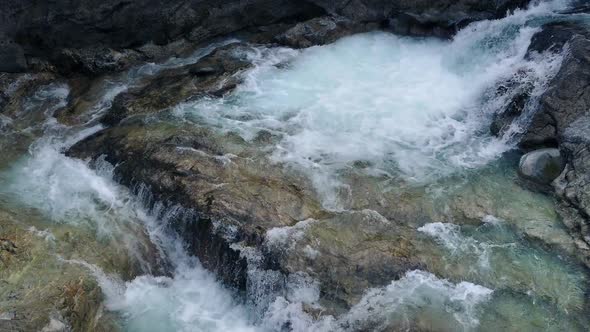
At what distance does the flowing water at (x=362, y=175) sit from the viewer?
8.28 m

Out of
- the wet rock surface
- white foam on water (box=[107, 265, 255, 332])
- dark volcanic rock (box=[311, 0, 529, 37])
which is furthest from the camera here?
dark volcanic rock (box=[311, 0, 529, 37])

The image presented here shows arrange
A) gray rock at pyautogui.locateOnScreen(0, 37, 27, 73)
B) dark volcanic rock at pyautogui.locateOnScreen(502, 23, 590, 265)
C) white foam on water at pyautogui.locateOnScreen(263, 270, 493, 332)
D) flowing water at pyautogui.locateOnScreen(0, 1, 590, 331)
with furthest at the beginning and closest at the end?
gray rock at pyautogui.locateOnScreen(0, 37, 27, 73) → dark volcanic rock at pyautogui.locateOnScreen(502, 23, 590, 265) → flowing water at pyautogui.locateOnScreen(0, 1, 590, 331) → white foam on water at pyautogui.locateOnScreen(263, 270, 493, 332)

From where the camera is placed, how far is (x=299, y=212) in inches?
369

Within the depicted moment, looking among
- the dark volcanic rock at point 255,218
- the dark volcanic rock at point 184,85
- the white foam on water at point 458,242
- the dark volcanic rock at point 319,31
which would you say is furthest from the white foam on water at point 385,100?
the white foam on water at point 458,242

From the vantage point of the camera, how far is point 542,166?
10273 mm

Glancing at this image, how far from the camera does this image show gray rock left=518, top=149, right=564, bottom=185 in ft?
33.4

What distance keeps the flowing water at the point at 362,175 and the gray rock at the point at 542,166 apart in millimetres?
341

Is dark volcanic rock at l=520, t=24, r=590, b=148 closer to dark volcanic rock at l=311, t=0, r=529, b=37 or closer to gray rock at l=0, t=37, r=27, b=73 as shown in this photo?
dark volcanic rock at l=311, t=0, r=529, b=37

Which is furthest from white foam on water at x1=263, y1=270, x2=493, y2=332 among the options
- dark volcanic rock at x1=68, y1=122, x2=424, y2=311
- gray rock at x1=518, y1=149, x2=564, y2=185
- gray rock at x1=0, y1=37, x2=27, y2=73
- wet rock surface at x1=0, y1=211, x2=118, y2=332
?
gray rock at x1=0, y1=37, x2=27, y2=73

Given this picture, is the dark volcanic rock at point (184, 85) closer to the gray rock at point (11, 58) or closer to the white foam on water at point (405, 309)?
the gray rock at point (11, 58)

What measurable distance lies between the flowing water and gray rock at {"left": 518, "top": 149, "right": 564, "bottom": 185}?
1.12 feet

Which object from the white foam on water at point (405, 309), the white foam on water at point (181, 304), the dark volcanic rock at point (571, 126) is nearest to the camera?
the white foam on water at point (405, 309)

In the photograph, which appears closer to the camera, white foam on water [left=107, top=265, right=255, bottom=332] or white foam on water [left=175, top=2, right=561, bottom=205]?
white foam on water [left=107, top=265, right=255, bottom=332]

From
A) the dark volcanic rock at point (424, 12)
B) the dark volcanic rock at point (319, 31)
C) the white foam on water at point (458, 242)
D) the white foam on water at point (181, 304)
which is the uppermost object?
the dark volcanic rock at point (424, 12)
